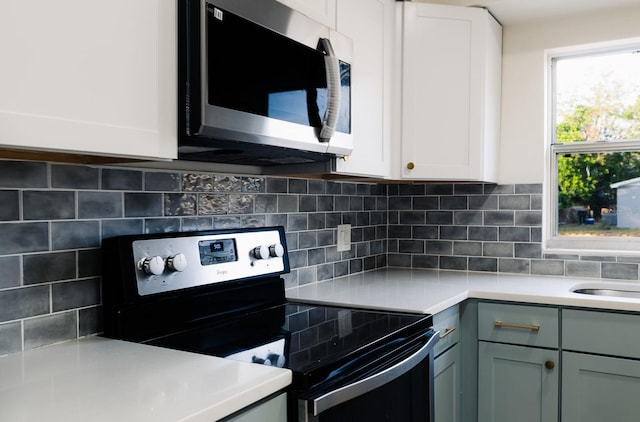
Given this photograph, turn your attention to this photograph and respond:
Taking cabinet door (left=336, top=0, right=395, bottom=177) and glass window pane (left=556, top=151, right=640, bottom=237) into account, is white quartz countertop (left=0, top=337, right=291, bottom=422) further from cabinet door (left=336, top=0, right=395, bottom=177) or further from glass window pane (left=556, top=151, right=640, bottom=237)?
glass window pane (left=556, top=151, right=640, bottom=237)

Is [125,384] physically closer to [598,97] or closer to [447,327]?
[447,327]

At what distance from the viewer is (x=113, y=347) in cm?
139

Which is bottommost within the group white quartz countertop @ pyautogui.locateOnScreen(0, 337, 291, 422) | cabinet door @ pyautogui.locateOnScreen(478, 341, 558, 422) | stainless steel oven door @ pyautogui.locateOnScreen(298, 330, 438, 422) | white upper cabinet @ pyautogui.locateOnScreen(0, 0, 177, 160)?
cabinet door @ pyautogui.locateOnScreen(478, 341, 558, 422)

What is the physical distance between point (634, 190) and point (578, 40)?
2.44ft

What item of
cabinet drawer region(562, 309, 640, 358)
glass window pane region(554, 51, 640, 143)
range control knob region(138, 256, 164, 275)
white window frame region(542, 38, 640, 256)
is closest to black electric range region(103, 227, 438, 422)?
range control knob region(138, 256, 164, 275)

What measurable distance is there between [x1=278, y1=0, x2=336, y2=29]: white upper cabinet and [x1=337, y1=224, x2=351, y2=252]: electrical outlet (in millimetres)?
1000

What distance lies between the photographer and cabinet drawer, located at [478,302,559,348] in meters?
2.14

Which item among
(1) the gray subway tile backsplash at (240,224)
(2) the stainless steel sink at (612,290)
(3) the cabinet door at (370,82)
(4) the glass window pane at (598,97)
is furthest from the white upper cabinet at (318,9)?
(2) the stainless steel sink at (612,290)

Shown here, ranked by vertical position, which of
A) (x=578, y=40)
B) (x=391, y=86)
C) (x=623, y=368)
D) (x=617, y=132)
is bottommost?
(x=623, y=368)

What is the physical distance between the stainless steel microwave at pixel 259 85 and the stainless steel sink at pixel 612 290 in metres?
1.35

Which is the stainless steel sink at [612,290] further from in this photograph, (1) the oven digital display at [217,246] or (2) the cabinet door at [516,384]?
(1) the oven digital display at [217,246]

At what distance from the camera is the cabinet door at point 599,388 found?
6.65 feet

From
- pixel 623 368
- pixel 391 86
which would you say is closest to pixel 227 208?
pixel 391 86

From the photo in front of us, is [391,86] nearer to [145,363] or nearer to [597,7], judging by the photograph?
[597,7]
